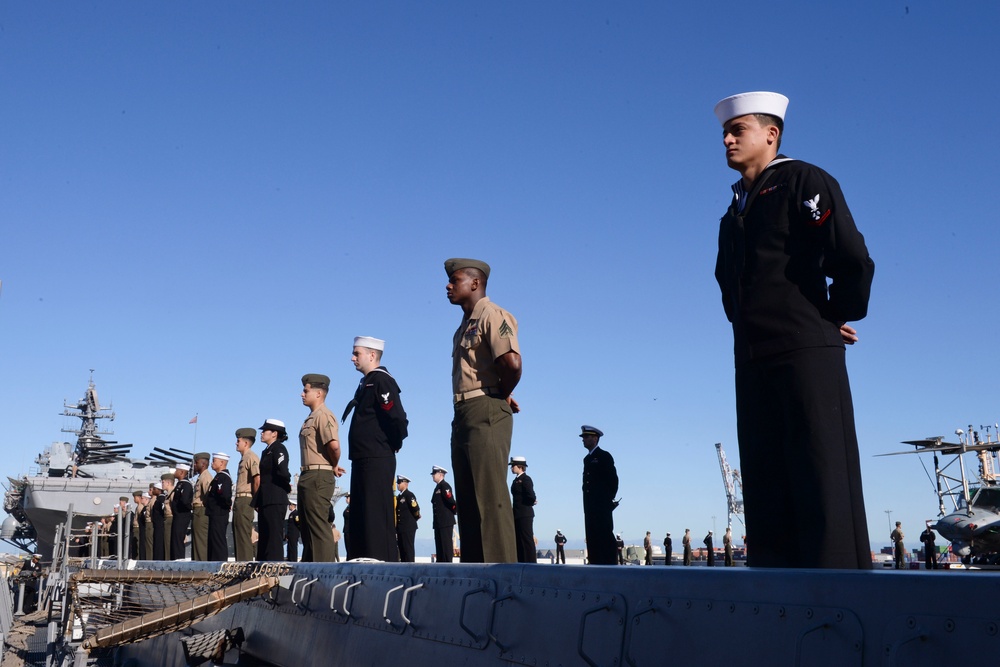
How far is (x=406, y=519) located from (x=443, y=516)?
65 centimetres

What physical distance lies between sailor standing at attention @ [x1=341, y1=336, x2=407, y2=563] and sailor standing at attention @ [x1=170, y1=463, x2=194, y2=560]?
8736 millimetres

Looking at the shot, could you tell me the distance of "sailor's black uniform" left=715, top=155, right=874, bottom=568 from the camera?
270 centimetres

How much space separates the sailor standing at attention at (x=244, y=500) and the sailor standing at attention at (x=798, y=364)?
9.16m

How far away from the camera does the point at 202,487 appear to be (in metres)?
13.9

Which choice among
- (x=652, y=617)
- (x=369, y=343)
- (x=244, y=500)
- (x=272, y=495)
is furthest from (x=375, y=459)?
(x=244, y=500)

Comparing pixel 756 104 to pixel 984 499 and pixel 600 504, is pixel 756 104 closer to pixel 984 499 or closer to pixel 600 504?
pixel 600 504

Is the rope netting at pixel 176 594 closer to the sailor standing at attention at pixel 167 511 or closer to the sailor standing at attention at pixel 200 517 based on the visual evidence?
the sailor standing at attention at pixel 200 517

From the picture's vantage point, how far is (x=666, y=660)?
2.24 meters

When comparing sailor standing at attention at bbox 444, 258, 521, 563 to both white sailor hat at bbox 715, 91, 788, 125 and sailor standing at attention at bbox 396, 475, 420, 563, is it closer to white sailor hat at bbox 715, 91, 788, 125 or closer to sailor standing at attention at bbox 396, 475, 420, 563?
white sailor hat at bbox 715, 91, 788, 125

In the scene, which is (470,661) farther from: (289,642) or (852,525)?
(289,642)

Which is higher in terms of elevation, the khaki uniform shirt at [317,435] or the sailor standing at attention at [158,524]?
the khaki uniform shirt at [317,435]

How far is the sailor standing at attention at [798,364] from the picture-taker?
2.70 metres

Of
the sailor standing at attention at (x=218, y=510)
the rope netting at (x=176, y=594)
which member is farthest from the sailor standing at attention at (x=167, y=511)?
the rope netting at (x=176, y=594)

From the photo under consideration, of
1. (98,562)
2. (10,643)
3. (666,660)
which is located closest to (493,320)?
(666,660)
